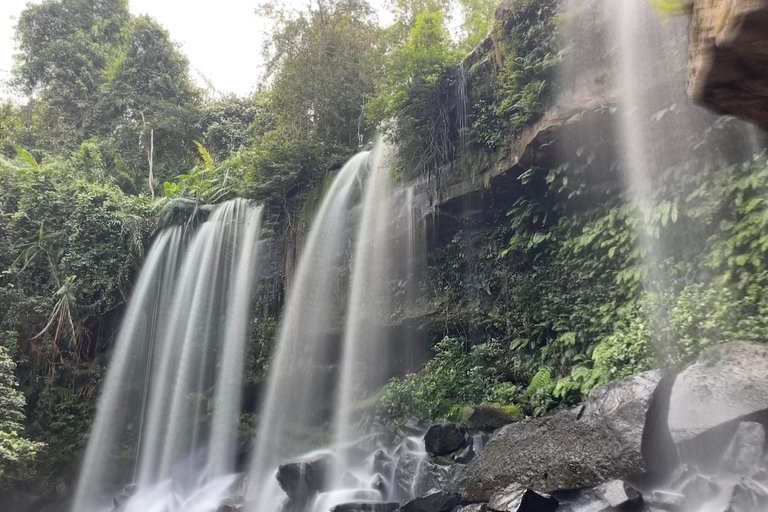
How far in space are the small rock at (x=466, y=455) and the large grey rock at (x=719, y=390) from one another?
249 cm

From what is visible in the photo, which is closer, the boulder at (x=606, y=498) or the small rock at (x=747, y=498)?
→ the small rock at (x=747, y=498)

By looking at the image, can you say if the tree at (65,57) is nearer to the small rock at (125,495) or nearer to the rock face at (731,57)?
the small rock at (125,495)

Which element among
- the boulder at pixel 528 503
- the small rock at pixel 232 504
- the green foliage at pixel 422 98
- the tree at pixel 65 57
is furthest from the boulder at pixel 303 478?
the tree at pixel 65 57

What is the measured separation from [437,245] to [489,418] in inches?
155

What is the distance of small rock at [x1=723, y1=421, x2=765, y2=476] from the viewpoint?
14.4 ft

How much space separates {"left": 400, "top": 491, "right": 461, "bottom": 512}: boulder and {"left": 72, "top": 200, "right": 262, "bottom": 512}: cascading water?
576cm

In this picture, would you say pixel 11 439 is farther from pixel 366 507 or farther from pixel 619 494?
pixel 619 494

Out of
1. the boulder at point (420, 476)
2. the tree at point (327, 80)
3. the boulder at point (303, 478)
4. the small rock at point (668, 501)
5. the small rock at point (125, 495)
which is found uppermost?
the tree at point (327, 80)

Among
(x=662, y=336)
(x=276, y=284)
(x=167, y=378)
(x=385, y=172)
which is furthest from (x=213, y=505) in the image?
(x=662, y=336)

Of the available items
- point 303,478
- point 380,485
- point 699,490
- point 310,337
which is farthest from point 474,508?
point 310,337

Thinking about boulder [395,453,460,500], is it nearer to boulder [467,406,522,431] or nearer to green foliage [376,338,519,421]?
boulder [467,406,522,431]

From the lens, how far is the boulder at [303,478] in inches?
303

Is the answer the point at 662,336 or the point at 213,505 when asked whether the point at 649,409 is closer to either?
the point at 662,336

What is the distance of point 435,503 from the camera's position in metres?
5.59
